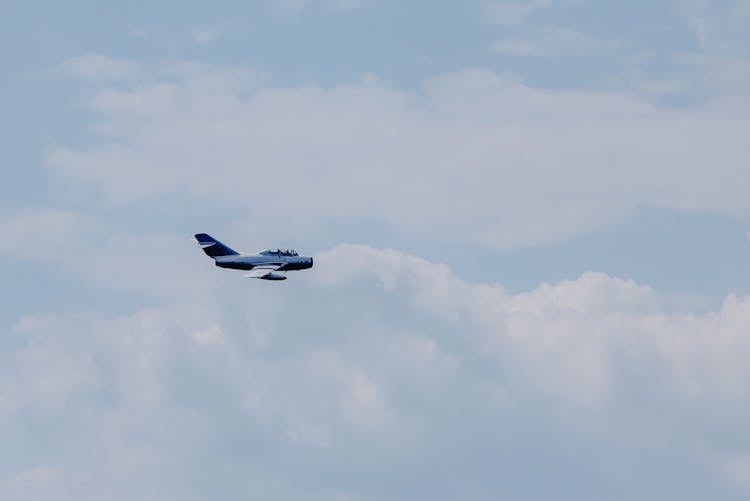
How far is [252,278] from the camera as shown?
196500 millimetres
